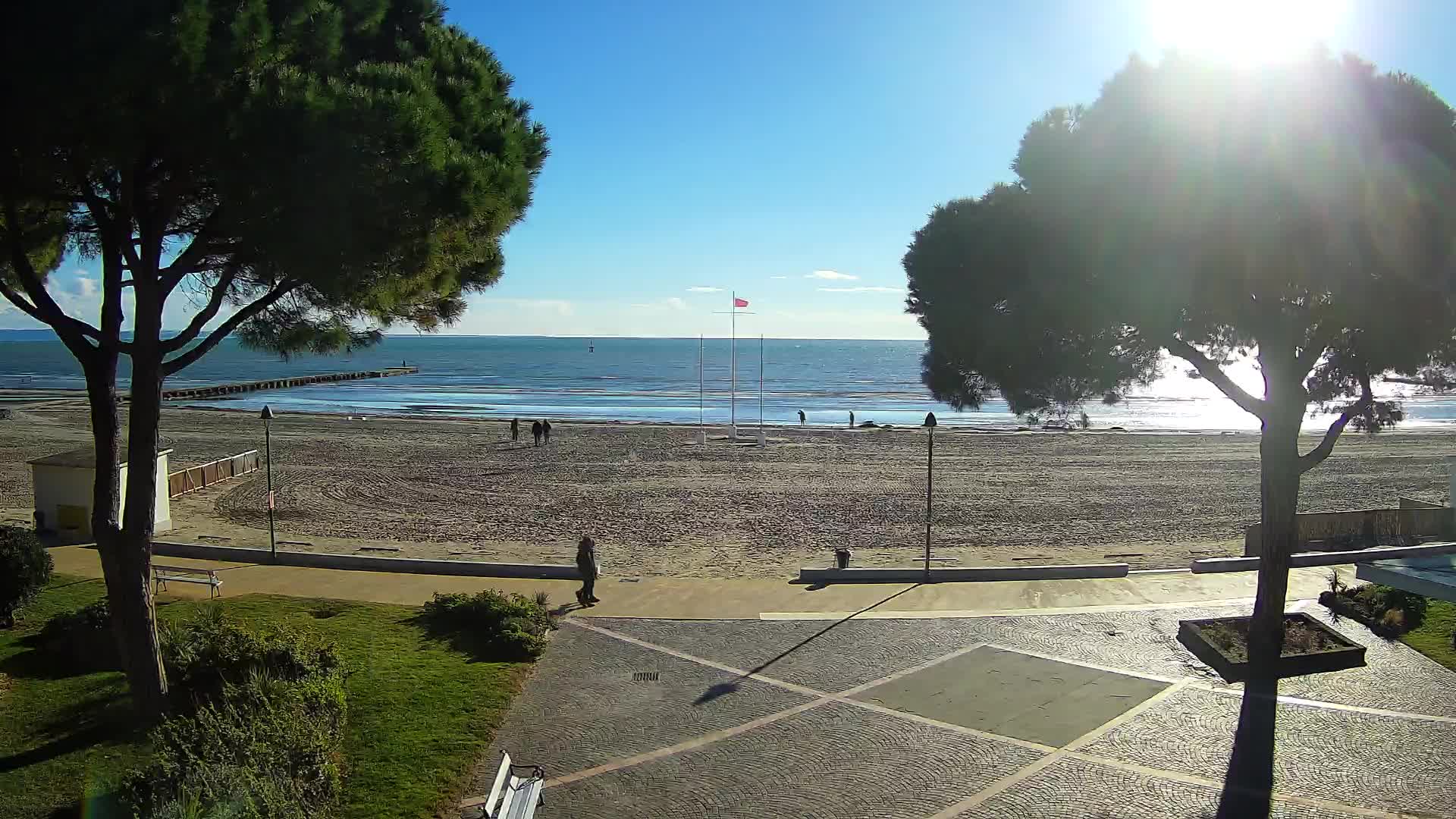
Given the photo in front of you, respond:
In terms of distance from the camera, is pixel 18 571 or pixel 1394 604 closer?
pixel 18 571

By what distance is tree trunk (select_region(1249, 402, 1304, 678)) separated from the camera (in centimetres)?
1135

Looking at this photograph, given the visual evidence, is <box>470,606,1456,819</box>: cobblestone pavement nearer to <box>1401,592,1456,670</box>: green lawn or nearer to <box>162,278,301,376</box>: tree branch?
<box>1401,592,1456,670</box>: green lawn

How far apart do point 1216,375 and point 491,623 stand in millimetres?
9830

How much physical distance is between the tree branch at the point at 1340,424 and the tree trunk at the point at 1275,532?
16cm

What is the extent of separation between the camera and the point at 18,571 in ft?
39.2

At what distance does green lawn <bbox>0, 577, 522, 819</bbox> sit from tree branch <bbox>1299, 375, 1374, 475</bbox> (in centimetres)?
1013

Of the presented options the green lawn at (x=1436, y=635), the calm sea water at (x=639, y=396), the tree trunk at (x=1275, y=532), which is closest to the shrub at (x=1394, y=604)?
the green lawn at (x=1436, y=635)

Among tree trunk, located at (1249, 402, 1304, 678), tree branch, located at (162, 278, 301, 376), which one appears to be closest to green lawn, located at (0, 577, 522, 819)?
tree branch, located at (162, 278, 301, 376)

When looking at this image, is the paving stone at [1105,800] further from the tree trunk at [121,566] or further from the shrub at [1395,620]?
the tree trunk at [121,566]

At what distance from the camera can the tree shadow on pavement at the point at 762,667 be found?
1049 cm

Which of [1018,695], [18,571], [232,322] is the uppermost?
[232,322]

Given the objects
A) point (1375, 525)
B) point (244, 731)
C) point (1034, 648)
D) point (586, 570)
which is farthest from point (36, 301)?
point (1375, 525)

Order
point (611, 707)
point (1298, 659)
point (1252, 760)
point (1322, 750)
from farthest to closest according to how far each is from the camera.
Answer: point (1298, 659) < point (611, 707) < point (1322, 750) < point (1252, 760)

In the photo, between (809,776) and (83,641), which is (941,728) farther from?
(83,641)
